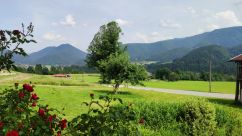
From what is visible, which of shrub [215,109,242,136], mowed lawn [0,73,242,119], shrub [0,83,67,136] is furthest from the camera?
mowed lawn [0,73,242,119]

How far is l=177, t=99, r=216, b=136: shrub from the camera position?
47.8 feet

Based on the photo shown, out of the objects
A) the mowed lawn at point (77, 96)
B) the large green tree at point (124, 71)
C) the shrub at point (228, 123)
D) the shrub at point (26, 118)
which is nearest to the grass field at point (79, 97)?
the mowed lawn at point (77, 96)

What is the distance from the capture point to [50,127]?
562cm

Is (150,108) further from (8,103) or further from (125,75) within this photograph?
(125,75)

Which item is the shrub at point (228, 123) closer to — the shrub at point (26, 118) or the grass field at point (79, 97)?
the grass field at point (79, 97)

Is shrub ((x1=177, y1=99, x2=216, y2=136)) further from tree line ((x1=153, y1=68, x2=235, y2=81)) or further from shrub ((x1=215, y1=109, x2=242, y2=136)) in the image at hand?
tree line ((x1=153, y1=68, x2=235, y2=81))

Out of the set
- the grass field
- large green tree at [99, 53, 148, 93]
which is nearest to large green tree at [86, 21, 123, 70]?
the grass field

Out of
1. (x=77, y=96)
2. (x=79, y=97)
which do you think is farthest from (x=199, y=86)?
(x=79, y=97)

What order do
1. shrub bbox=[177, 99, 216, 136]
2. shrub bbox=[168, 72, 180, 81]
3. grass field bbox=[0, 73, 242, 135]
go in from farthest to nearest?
shrub bbox=[168, 72, 180, 81] < grass field bbox=[0, 73, 242, 135] < shrub bbox=[177, 99, 216, 136]

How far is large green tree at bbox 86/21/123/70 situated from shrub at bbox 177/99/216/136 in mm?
62428

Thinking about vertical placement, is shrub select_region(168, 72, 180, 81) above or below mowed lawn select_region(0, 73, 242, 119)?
above

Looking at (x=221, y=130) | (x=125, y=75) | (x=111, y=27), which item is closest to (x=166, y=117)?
(x=221, y=130)

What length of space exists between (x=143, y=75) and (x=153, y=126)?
33.9 m

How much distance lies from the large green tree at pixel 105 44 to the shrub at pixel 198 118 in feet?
205
